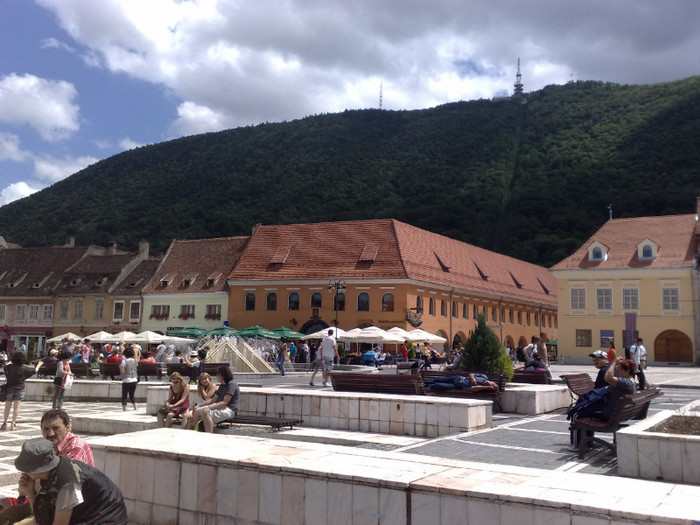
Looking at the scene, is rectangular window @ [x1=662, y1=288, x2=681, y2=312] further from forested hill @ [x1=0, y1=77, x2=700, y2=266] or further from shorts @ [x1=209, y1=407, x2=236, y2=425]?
shorts @ [x1=209, y1=407, x2=236, y2=425]

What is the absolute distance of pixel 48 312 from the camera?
60.5 metres

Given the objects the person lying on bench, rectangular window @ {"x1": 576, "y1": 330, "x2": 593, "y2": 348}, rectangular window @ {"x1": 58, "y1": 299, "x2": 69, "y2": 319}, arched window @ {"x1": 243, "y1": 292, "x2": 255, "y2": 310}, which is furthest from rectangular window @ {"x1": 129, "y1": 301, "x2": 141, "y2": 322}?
the person lying on bench

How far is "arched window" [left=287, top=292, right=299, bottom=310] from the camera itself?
166 ft

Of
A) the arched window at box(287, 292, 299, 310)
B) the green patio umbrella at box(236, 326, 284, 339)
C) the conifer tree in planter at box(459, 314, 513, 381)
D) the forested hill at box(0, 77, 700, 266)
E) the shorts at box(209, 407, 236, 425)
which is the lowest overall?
the shorts at box(209, 407, 236, 425)

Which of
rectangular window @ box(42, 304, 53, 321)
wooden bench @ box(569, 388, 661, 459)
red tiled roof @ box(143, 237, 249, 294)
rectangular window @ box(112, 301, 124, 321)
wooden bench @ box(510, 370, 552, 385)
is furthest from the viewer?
rectangular window @ box(42, 304, 53, 321)

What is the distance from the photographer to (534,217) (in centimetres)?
8706

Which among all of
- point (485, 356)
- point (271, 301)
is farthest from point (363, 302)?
point (485, 356)

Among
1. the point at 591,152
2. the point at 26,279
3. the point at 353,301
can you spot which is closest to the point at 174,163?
the point at 26,279

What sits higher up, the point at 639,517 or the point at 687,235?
the point at 687,235

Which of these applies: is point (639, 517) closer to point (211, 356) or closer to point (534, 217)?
point (211, 356)

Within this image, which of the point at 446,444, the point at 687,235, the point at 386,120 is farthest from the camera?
the point at 386,120

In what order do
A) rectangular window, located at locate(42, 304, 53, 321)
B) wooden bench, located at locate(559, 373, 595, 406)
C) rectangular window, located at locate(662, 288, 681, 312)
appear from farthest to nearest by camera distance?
1. rectangular window, located at locate(42, 304, 53, 321)
2. rectangular window, located at locate(662, 288, 681, 312)
3. wooden bench, located at locate(559, 373, 595, 406)

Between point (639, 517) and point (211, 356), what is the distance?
88.7 ft

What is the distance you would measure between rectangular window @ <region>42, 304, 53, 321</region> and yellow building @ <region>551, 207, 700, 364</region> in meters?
42.9
